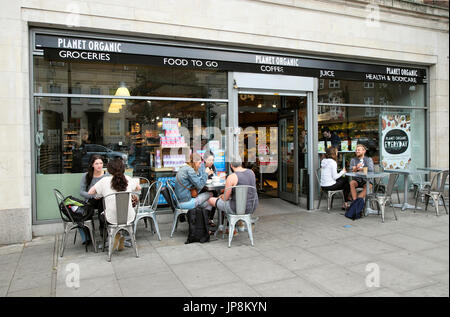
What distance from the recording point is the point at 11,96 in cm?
593

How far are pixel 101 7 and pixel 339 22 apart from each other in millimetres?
5378

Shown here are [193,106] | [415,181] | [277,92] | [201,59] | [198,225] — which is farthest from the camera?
[415,181]

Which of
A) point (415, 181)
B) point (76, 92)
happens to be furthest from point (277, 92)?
point (415, 181)

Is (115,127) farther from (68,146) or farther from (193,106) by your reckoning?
(193,106)

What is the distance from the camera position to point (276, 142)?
33.8 feet

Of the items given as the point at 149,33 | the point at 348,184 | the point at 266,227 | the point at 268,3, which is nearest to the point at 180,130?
the point at 149,33

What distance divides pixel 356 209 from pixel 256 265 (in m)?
3.48

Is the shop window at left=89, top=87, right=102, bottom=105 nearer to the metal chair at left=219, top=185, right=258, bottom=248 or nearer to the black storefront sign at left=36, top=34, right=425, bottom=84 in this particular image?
the black storefront sign at left=36, top=34, right=425, bottom=84

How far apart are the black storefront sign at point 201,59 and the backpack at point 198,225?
10.2 feet

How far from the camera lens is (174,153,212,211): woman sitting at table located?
5914 millimetres

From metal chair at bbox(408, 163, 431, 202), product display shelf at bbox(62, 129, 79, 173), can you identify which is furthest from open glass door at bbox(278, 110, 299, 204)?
product display shelf at bbox(62, 129, 79, 173)

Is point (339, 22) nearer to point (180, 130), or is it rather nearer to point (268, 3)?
point (268, 3)

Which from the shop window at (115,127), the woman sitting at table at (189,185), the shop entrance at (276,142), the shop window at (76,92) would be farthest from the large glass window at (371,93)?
the shop window at (76,92)

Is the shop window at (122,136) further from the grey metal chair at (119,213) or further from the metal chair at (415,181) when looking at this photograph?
the metal chair at (415,181)
